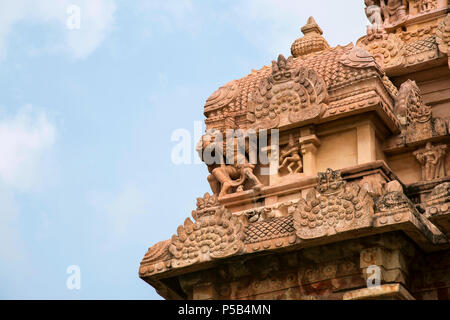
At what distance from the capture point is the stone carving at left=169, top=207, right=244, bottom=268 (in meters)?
19.7

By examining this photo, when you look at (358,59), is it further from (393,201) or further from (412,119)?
(393,201)

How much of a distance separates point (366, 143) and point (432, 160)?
54.1 inches

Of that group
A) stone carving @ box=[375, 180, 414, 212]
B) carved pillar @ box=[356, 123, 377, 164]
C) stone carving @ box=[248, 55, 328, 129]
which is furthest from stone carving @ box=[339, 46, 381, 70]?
stone carving @ box=[375, 180, 414, 212]

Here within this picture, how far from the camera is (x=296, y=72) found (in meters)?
21.6

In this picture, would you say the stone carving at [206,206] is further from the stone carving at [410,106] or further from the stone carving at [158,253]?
the stone carving at [410,106]

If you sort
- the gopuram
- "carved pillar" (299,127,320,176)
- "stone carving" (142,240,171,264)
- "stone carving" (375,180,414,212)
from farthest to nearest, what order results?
"carved pillar" (299,127,320,176) < "stone carving" (142,240,171,264) < the gopuram < "stone carving" (375,180,414,212)

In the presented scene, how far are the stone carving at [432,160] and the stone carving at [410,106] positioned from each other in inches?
29.9

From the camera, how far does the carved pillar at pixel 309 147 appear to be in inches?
830

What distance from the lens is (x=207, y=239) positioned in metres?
20.1

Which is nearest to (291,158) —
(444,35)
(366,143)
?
(366,143)

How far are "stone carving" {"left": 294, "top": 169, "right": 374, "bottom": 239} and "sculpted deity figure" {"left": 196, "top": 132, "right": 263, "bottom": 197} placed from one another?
2.43 m

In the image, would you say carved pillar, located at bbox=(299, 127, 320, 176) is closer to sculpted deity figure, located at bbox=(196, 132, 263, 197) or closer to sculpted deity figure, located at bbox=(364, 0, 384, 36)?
sculpted deity figure, located at bbox=(196, 132, 263, 197)

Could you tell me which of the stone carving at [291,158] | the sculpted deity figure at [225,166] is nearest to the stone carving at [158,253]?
the sculpted deity figure at [225,166]
